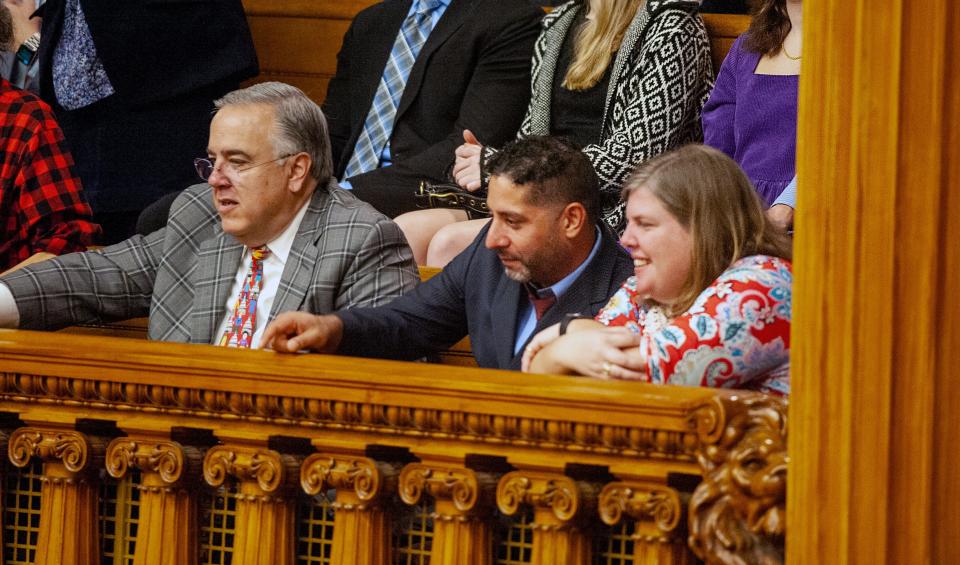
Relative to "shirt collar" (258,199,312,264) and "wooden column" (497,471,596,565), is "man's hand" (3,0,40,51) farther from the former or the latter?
"wooden column" (497,471,596,565)

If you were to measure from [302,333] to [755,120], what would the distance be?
4.01ft

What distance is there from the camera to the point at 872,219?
1.16m

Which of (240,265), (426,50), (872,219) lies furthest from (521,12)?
(872,219)

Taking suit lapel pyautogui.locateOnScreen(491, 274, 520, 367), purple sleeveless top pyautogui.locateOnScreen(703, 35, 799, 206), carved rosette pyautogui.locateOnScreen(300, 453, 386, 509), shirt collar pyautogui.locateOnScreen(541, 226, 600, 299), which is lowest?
carved rosette pyautogui.locateOnScreen(300, 453, 386, 509)

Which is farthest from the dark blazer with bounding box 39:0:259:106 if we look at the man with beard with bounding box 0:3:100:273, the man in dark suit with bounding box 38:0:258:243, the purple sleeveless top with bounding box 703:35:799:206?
the purple sleeveless top with bounding box 703:35:799:206

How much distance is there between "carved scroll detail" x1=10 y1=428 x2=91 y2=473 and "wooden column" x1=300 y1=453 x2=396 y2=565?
26 cm

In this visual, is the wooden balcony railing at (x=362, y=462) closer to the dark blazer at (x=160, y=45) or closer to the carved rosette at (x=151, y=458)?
the carved rosette at (x=151, y=458)

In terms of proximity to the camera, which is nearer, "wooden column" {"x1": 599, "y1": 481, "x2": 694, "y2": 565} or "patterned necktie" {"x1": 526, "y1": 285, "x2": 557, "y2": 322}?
"wooden column" {"x1": 599, "y1": 481, "x2": 694, "y2": 565}

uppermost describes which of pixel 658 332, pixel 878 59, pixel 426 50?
pixel 426 50

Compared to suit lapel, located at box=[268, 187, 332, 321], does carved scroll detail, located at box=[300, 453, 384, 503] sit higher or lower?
lower

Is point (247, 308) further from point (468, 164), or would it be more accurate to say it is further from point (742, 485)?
point (742, 485)

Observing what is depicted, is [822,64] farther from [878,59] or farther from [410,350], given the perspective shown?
→ [410,350]

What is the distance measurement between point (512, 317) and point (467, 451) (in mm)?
839

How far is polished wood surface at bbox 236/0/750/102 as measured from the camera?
3654 mm
